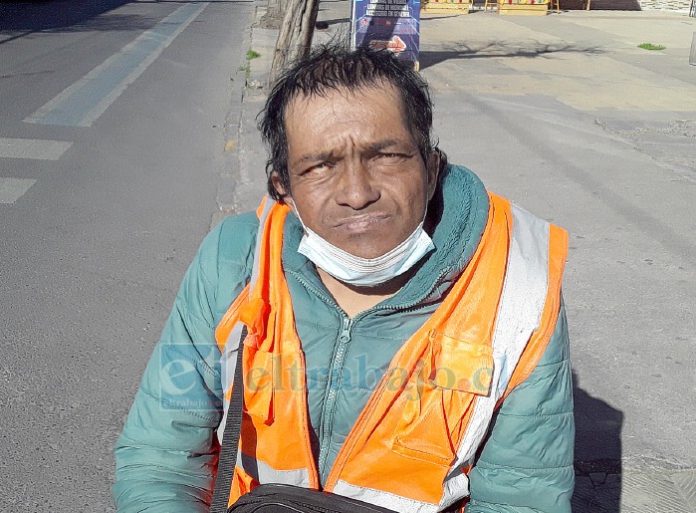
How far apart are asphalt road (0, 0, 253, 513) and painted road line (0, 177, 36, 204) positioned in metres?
0.02

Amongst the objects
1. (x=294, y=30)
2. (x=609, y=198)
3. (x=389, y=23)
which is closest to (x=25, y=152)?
(x=294, y=30)

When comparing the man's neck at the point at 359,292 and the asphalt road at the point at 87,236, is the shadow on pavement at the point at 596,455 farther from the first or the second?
the asphalt road at the point at 87,236

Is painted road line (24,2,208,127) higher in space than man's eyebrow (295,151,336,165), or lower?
lower

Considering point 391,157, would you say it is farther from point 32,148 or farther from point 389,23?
point 389,23

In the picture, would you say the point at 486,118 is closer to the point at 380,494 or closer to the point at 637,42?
the point at 380,494

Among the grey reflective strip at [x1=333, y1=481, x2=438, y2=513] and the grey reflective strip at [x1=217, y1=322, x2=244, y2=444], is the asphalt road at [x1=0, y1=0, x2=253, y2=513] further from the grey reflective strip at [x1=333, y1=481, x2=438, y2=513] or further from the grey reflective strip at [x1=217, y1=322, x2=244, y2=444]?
the grey reflective strip at [x1=333, y1=481, x2=438, y2=513]

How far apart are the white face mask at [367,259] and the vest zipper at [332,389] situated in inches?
3.6

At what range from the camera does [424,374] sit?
5.40 feet

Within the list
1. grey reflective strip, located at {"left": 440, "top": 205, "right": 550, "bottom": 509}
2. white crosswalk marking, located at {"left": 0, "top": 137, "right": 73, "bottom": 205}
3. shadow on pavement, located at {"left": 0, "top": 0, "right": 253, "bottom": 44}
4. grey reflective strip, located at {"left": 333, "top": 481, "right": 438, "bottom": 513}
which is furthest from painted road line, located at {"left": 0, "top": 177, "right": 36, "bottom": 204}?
shadow on pavement, located at {"left": 0, "top": 0, "right": 253, "bottom": 44}

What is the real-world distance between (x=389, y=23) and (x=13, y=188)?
23.9 feet

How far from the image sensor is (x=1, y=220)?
5.98 metres

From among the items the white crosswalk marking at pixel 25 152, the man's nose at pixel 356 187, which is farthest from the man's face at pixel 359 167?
the white crosswalk marking at pixel 25 152

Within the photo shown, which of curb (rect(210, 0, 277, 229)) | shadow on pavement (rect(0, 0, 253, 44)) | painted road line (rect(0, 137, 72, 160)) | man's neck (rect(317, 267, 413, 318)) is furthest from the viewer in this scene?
shadow on pavement (rect(0, 0, 253, 44))

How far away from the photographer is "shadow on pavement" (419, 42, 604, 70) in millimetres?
15930
